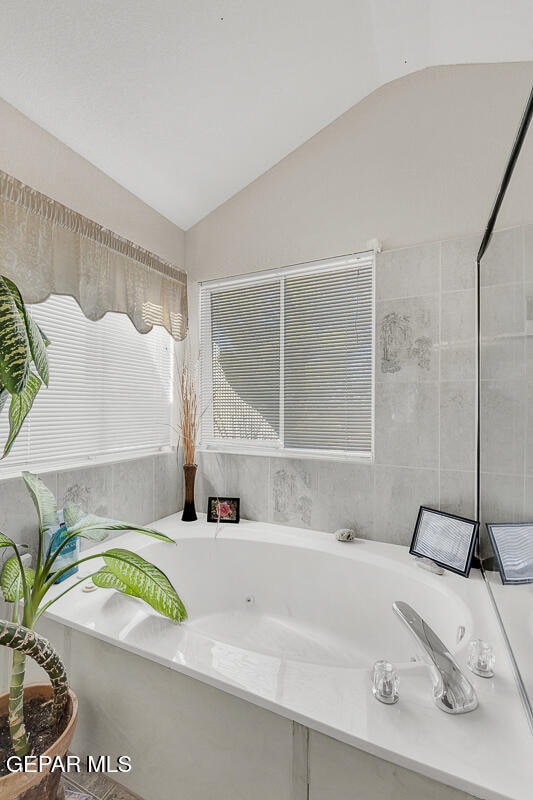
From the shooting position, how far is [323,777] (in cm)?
88

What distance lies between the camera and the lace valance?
149cm

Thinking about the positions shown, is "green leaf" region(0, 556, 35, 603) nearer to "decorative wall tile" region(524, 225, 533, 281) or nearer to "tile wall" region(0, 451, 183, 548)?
"tile wall" region(0, 451, 183, 548)

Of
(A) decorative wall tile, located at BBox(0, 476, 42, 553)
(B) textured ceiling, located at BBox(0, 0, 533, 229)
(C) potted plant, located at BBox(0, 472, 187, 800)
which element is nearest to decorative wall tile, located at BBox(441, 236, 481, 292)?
(B) textured ceiling, located at BBox(0, 0, 533, 229)

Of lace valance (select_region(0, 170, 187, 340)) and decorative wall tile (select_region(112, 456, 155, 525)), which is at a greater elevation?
lace valance (select_region(0, 170, 187, 340))

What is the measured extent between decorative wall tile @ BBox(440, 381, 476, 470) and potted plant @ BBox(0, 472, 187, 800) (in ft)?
4.39

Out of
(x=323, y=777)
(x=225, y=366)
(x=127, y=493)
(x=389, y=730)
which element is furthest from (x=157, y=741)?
(x=225, y=366)

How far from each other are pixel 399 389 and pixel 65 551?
166 cm

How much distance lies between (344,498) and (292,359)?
0.81 meters

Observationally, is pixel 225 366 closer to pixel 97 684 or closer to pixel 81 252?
pixel 81 252

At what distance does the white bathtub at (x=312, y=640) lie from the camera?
83 centimetres

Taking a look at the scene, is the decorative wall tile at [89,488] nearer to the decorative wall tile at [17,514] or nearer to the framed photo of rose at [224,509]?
the decorative wall tile at [17,514]

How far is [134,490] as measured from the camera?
2.13 meters

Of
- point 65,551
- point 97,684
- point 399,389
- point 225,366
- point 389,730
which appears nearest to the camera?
point 389,730

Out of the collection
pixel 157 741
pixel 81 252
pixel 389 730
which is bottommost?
pixel 157 741
